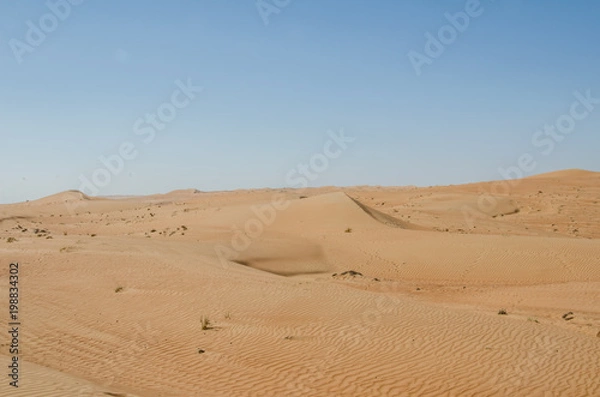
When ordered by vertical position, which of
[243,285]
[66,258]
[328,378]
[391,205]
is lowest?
[328,378]

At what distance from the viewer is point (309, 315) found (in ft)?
41.4

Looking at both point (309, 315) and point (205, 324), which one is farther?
point (309, 315)

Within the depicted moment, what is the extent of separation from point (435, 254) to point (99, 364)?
17820mm

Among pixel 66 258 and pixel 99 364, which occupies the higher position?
pixel 66 258

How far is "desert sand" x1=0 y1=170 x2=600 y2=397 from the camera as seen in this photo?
8648mm

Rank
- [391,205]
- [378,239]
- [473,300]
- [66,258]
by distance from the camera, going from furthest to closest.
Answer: [391,205], [378,239], [66,258], [473,300]

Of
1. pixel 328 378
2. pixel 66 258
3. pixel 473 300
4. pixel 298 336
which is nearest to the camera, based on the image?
pixel 328 378

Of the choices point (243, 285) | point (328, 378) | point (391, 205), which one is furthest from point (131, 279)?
point (391, 205)

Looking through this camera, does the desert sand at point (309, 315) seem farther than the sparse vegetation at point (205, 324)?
No

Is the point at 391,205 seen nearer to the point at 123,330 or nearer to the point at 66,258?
the point at 66,258

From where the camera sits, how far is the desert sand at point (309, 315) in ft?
28.4

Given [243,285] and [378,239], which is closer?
[243,285]

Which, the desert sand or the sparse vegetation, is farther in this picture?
the sparse vegetation

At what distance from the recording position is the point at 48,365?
29.5 feet
